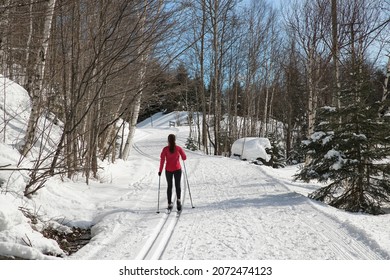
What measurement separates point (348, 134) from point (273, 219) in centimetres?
326

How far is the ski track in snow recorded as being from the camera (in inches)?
184

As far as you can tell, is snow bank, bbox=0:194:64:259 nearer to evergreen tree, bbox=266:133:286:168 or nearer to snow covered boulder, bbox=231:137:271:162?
snow covered boulder, bbox=231:137:271:162

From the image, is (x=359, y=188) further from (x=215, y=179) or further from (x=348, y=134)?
(x=215, y=179)

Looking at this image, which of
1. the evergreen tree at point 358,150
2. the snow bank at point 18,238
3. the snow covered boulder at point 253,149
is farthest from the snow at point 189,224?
the snow covered boulder at point 253,149

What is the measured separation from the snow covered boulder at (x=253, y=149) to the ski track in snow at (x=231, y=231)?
1383cm

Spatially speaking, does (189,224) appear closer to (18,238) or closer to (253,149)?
(18,238)

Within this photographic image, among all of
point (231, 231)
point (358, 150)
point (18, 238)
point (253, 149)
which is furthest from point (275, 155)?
point (18, 238)

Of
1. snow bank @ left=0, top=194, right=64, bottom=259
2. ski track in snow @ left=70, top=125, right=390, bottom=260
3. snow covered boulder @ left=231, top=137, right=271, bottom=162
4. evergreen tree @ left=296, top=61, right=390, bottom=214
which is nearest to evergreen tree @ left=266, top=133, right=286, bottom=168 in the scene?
snow covered boulder @ left=231, top=137, right=271, bottom=162

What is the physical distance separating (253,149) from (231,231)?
1758 cm

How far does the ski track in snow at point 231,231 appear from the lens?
4668 mm

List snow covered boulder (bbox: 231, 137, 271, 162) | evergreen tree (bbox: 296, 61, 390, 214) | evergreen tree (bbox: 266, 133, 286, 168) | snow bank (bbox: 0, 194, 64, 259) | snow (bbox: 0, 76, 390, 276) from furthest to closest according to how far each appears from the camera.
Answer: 1. evergreen tree (bbox: 266, 133, 286, 168)
2. snow covered boulder (bbox: 231, 137, 271, 162)
3. evergreen tree (bbox: 296, 61, 390, 214)
4. snow (bbox: 0, 76, 390, 276)
5. snow bank (bbox: 0, 194, 64, 259)

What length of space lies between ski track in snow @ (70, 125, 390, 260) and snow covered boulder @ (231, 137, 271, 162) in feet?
45.4

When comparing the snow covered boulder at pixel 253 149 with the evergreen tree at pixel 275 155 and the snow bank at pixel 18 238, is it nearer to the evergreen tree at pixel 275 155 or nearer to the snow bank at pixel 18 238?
the evergreen tree at pixel 275 155
